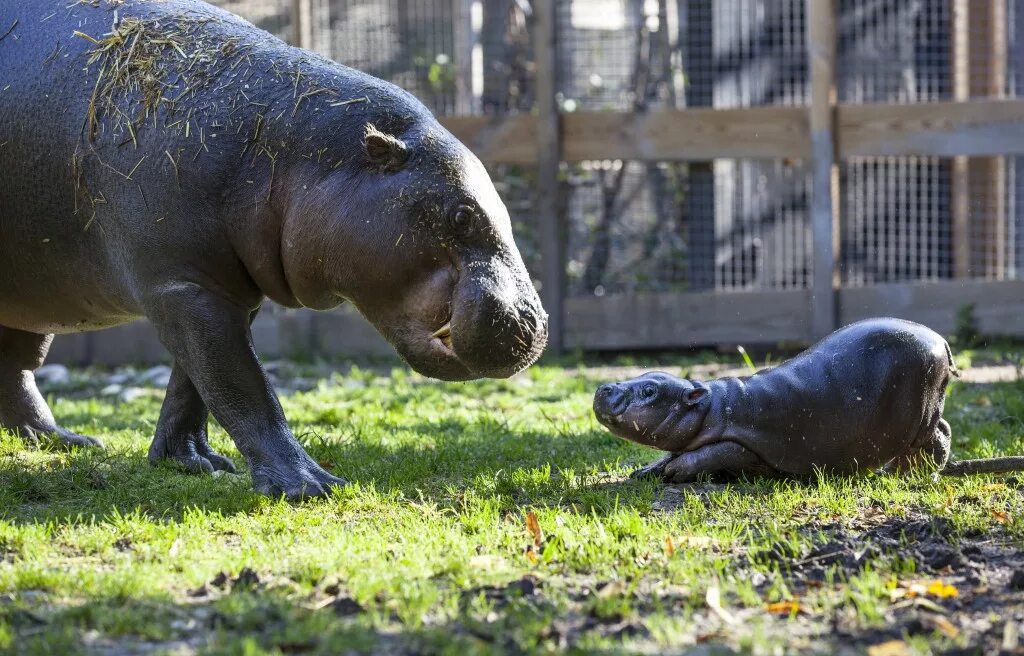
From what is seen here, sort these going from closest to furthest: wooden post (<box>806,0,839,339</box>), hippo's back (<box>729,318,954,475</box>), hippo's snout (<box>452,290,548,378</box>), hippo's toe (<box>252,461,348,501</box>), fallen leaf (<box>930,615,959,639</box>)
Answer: fallen leaf (<box>930,615,959,639</box>), hippo's snout (<box>452,290,548,378</box>), hippo's toe (<box>252,461,348,501</box>), hippo's back (<box>729,318,954,475</box>), wooden post (<box>806,0,839,339</box>)

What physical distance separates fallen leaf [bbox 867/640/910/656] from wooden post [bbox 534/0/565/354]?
6.94m

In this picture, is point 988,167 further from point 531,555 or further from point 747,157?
point 531,555

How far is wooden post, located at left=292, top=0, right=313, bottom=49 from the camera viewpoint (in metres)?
10.3

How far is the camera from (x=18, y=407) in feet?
20.9

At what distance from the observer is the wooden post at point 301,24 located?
1027cm

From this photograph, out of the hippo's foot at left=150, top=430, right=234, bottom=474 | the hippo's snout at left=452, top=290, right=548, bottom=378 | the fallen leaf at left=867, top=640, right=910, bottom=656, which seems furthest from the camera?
the hippo's foot at left=150, top=430, right=234, bottom=474

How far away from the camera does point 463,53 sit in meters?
10.5

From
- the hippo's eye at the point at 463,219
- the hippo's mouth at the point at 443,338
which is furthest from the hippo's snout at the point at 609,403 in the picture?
the hippo's eye at the point at 463,219

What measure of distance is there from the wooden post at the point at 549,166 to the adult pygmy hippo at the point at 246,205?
190 inches

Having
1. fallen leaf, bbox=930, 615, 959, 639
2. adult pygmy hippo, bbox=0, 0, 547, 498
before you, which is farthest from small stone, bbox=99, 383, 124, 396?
fallen leaf, bbox=930, 615, 959, 639

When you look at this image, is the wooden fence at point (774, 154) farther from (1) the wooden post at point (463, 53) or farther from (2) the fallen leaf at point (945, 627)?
(2) the fallen leaf at point (945, 627)

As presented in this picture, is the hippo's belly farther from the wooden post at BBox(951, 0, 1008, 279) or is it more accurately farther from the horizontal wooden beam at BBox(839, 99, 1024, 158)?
the wooden post at BBox(951, 0, 1008, 279)

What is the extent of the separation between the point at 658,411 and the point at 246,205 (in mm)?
1745

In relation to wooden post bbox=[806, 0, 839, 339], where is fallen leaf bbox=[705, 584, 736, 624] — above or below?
below
